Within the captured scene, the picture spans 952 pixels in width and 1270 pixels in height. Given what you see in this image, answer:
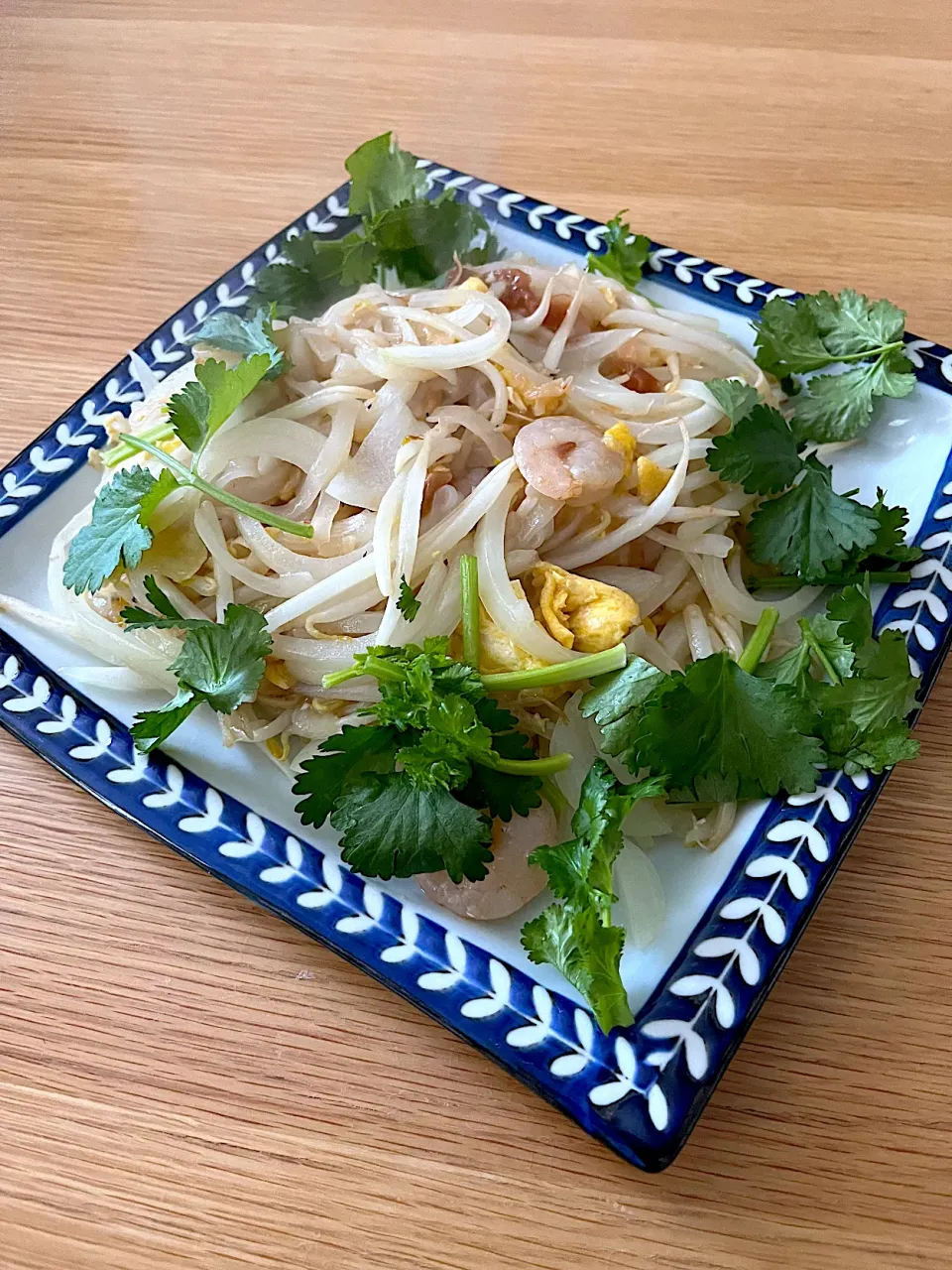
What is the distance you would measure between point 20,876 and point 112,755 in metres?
0.25

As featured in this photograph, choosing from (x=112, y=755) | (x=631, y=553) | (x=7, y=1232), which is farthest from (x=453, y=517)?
(x=7, y=1232)

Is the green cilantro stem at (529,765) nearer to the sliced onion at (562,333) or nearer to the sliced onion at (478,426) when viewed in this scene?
the sliced onion at (478,426)

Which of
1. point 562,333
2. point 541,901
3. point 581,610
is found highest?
point 562,333

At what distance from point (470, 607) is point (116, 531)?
0.53 m

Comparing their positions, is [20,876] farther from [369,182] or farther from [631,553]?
[369,182]

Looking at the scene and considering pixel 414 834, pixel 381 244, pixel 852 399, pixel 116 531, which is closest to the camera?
pixel 414 834

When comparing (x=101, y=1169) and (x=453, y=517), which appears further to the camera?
(x=453, y=517)

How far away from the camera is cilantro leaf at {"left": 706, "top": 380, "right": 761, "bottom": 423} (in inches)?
68.7

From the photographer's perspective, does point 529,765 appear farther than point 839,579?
No

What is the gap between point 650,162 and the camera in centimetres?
Answer: 274

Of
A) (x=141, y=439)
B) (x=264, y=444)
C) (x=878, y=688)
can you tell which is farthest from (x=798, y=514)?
(x=141, y=439)

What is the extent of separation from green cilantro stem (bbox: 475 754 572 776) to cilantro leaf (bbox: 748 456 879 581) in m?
0.50

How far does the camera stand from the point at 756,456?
1.67m

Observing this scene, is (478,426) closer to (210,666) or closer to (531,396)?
(531,396)
